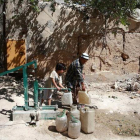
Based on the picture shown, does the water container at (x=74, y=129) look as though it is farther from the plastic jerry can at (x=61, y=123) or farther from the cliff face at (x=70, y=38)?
the cliff face at (x=70, y=38)

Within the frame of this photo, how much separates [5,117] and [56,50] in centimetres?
294

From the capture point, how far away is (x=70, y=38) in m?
6.19

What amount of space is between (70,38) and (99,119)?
313cm

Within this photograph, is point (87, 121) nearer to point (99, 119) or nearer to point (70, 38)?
point (99, 119)

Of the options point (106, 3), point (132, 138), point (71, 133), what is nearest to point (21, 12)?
point (106, 3)

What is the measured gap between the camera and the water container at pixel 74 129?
317 cm

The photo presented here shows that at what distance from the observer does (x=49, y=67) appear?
6125 millimetres

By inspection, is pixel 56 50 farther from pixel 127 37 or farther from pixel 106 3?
pixel 127 37

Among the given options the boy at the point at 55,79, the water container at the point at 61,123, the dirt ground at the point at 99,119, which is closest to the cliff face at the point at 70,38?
the dirt ground at the point at 99,119

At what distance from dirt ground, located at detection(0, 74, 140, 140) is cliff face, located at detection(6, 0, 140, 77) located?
1.10m

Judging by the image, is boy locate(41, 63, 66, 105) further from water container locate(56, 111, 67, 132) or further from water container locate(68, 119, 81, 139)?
water container locate(68, 119, 81, 139)

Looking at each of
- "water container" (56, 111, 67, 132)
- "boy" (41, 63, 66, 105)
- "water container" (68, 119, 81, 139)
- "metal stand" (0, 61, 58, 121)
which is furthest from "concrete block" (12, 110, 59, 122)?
"water container" (68, 119, 81, 139)

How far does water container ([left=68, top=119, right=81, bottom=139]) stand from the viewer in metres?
3.17

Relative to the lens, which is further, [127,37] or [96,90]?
[127,37]
